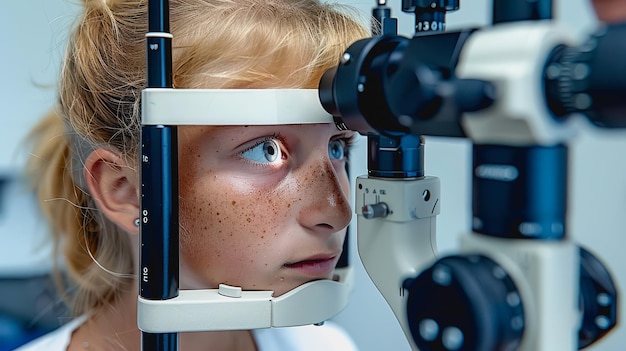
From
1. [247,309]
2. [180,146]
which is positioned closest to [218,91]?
[180,146]

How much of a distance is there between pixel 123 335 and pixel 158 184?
1.21 ft

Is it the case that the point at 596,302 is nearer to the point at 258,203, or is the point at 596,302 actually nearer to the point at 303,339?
the point at 258,203

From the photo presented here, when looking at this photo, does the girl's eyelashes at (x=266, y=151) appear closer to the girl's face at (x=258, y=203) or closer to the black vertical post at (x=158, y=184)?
the girl's face at (x=258, y=203)

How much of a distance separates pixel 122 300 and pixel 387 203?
1.58 feet

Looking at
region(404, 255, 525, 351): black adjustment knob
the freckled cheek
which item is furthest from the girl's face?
region(404, 255, 525, 351): black adjustment knob

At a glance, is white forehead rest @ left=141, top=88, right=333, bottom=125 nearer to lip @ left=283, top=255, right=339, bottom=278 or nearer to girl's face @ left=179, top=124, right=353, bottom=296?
girl's face @ left=179, top=124, right=353, bottom=296

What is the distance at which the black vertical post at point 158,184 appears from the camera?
604mm

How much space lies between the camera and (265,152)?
2.33 ft

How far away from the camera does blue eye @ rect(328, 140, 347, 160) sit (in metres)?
0.80

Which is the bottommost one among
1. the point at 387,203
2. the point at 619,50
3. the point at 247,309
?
the point at 247,309

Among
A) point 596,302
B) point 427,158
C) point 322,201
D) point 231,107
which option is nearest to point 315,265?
point 322,201

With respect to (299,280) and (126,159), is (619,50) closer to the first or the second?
(299,280)

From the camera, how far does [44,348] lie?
0.92 m

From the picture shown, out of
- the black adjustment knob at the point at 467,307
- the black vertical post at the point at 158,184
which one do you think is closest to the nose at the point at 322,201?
the black vertical post at the point at 158,184
